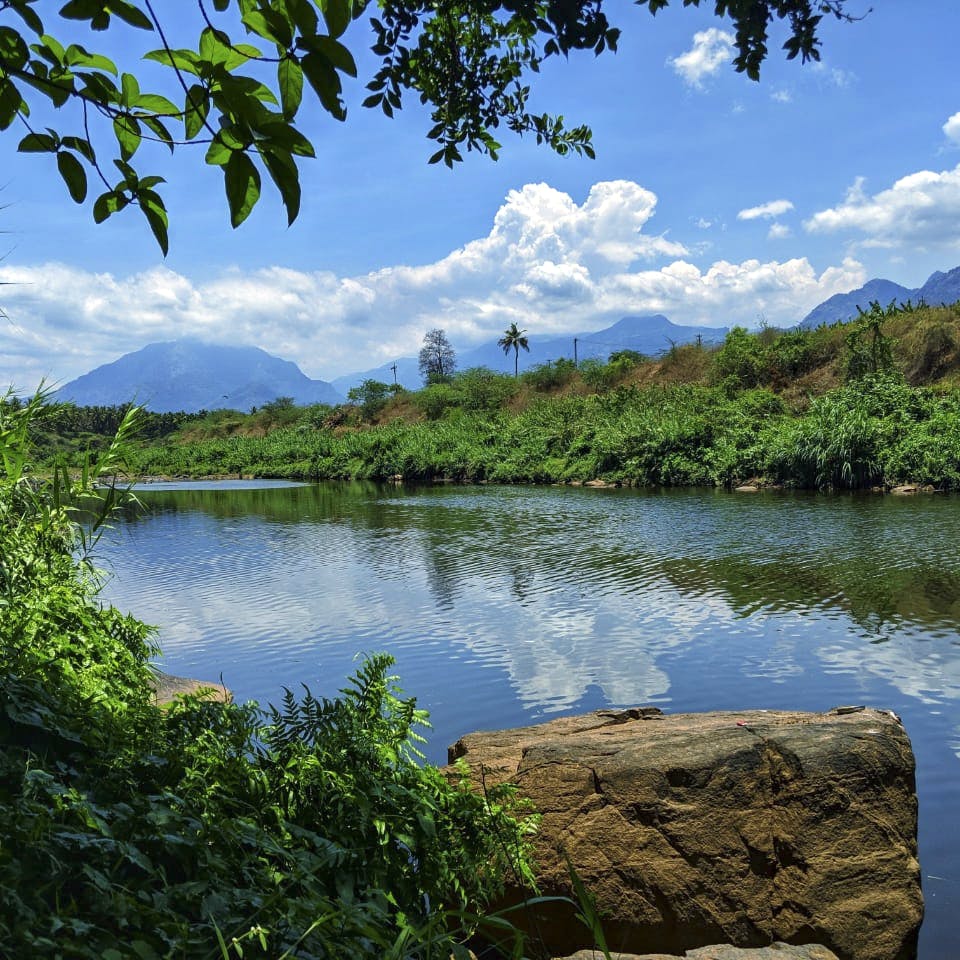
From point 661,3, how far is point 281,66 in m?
2.89

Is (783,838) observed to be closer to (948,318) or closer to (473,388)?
(948,318)

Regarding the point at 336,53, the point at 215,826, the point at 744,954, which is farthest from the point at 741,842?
the point at 336,53

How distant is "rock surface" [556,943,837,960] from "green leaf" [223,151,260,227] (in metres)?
3.01

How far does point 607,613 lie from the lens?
10.5 metres

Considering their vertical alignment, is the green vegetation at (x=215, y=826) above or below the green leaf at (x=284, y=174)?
below

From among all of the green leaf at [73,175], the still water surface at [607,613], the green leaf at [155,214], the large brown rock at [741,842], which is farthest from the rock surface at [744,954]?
the green leaf at [73,175]

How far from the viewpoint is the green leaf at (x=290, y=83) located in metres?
1.40

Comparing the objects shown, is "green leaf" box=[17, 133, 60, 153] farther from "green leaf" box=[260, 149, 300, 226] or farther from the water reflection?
the water reflection

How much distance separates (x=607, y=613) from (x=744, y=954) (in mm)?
7288

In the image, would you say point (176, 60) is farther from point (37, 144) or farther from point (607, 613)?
point (607, 613)

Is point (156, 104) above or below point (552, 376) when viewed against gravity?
below

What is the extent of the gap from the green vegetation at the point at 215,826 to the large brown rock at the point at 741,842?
1.13ft

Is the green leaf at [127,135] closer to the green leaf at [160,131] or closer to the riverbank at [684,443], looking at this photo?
the green leaf at [160,131]

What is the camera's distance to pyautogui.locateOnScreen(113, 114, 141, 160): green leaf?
1719 mm
